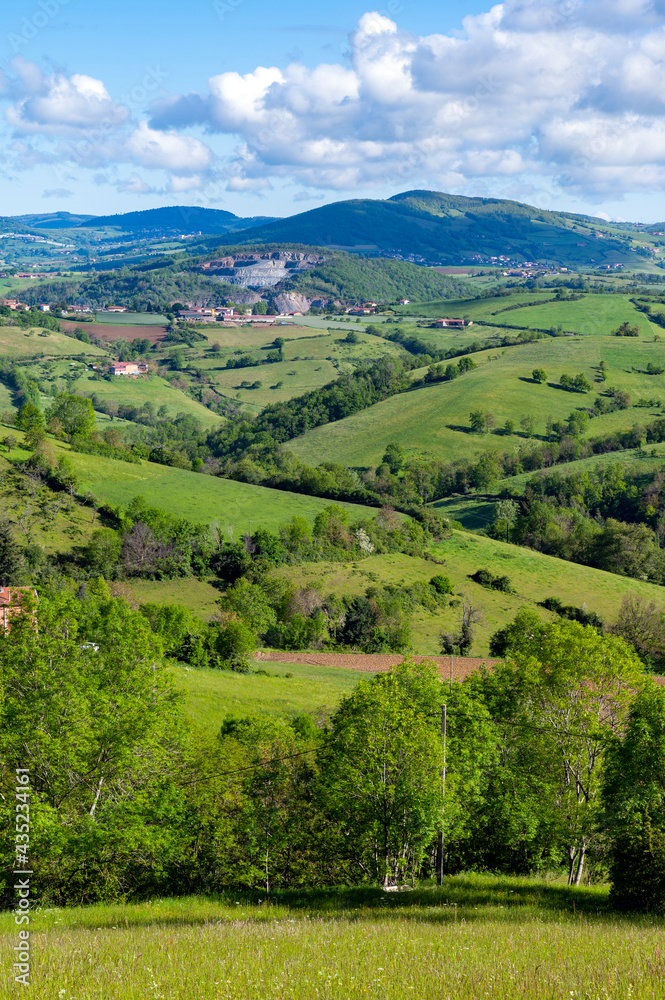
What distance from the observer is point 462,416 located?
175125 millimetres

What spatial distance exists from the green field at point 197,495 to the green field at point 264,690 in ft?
120

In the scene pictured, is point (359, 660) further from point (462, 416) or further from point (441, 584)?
point (462, 416)

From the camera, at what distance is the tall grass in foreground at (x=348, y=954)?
11.1 metres

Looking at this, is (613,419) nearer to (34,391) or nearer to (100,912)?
(34,391)

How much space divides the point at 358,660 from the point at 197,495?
46.6m

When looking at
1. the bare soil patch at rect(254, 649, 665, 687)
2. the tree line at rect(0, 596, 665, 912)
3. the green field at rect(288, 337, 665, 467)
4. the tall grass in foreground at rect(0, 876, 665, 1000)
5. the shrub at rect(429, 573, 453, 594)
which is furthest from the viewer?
the green field at rect(288, 337, 665, 467)

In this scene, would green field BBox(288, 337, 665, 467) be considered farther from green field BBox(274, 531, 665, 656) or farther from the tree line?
the tree line

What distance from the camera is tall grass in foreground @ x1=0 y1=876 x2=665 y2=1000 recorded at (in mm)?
11062

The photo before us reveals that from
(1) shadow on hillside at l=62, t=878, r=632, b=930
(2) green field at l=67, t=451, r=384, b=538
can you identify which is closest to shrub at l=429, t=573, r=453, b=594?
(2) green field at l=67, t=451, r=384, b=538

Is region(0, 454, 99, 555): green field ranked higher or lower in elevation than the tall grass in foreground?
lower

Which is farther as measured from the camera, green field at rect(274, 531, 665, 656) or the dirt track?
green field at rect(274, 531, 665, 656)

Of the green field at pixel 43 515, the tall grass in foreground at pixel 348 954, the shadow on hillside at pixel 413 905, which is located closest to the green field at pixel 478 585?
the green field at pixel 43 515

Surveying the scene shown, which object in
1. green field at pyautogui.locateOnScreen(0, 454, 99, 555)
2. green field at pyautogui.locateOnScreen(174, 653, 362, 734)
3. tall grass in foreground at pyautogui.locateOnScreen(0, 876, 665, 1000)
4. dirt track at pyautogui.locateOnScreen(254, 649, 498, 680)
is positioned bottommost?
dirt track at pyautogui.locateOnScreen(254, 649, 498, 680)

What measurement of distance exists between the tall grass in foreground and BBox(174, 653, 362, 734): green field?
23726 millimetres
